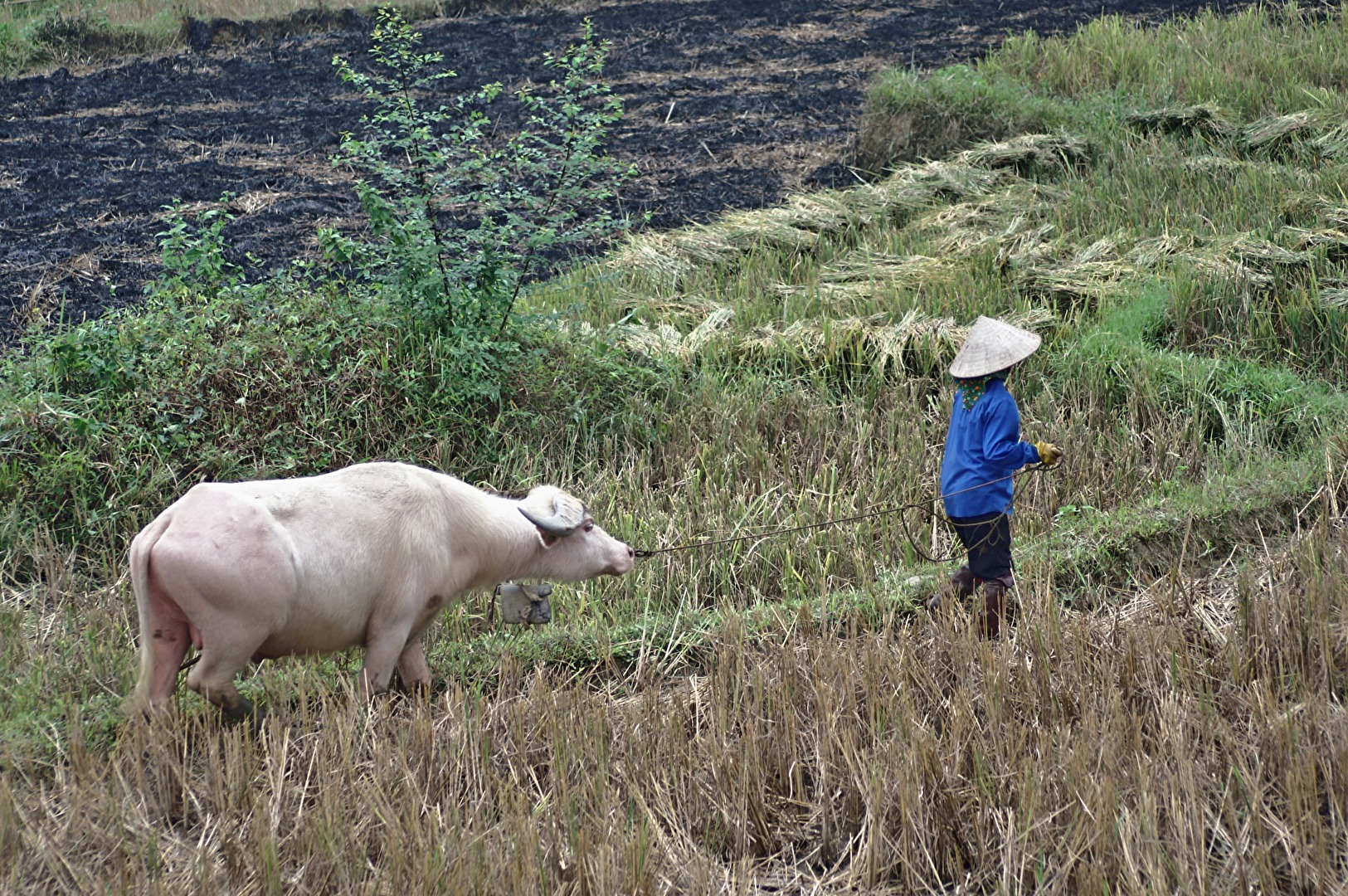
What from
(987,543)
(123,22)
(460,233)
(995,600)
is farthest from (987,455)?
(123,22)

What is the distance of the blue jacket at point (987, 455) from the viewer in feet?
13.9

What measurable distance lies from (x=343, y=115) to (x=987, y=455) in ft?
28.9

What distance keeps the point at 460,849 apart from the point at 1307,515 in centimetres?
372

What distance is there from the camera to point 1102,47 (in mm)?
11000

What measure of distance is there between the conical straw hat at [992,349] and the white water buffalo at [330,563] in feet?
4.51

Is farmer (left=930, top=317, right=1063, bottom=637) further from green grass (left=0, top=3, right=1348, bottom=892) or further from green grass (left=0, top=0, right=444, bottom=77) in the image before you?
green grass (left=0, top=0, right=444, bottom=77)

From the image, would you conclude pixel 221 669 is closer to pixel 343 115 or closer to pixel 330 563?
pixel 330 563

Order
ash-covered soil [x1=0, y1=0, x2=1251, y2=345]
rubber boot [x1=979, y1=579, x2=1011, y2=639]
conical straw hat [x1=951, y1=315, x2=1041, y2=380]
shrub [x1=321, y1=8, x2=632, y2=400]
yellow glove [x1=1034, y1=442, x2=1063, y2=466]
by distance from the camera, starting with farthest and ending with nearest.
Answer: ash-covered soil [x1=0, y1=0, x2=1251, y2=345] < shrub [x1=321, y1=8, x2=632, y2=400] < rubber boot [x1=979, y1=579, x2=1011, y2=639] < conical straw hat [x1=951, y1=315, x2=1041, y2=380] < yellow glove [x1=1034, y1=442, x2=1063, y2=466]

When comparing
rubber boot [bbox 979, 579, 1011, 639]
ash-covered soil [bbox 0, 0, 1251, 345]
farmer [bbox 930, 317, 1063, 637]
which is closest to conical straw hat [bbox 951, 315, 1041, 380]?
farmer [bbox 930, 317, 1063, 637]

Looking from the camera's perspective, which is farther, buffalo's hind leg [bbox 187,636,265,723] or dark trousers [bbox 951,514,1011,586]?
dark trousers [bbox 951,514,1011,586]

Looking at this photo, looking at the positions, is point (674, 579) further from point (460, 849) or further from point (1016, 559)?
point (460, 849)

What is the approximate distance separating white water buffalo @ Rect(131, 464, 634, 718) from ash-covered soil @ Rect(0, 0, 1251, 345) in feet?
12.6

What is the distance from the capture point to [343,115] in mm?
11328

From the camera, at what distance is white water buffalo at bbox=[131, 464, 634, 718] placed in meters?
3.38
